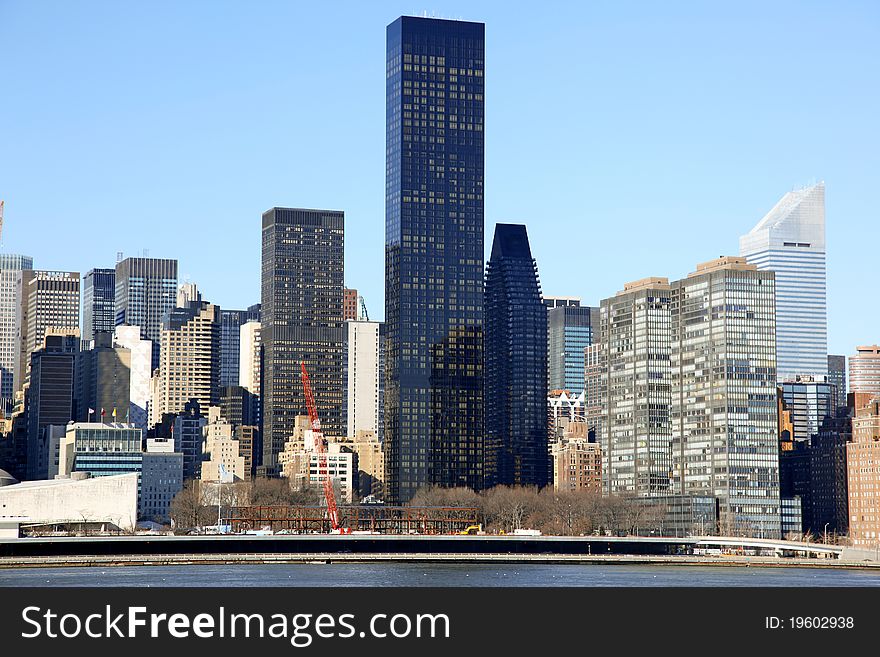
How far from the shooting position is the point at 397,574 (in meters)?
184
